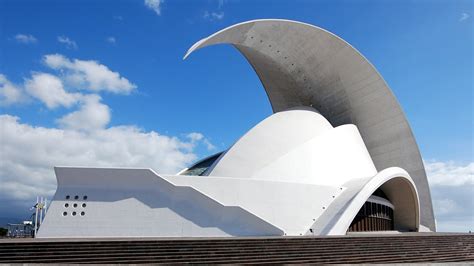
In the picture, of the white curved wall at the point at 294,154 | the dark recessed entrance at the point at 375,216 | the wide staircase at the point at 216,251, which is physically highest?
the white curved wall at the point at 294,154

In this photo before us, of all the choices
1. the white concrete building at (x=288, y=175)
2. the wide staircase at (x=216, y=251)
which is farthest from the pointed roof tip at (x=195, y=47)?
the wide staircase at (x=216, y=251)

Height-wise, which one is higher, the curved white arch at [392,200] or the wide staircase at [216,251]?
the curved white arch at [392,200]

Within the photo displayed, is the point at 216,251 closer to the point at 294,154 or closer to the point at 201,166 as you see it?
the point at 294,154

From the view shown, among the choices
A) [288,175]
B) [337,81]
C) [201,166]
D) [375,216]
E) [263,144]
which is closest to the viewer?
[288,175]

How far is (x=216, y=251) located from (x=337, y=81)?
16.3 metres

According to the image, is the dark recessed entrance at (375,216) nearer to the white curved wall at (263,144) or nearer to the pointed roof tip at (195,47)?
the white curved wall at (263,144)

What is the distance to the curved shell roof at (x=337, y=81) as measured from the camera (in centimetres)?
2303

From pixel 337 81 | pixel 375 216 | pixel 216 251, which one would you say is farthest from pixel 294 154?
pixel 216 251

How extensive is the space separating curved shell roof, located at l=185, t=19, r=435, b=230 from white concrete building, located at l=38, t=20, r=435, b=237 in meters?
0.06

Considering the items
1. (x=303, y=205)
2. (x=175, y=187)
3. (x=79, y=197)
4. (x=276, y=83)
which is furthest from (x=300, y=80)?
(x=79, y=197)

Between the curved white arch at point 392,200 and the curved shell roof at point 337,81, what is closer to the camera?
the curved white arch at point 392,200

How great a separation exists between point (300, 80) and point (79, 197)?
16.2 m

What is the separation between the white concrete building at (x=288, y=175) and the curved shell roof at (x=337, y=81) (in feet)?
0.21

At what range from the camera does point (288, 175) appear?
58.6 ft
